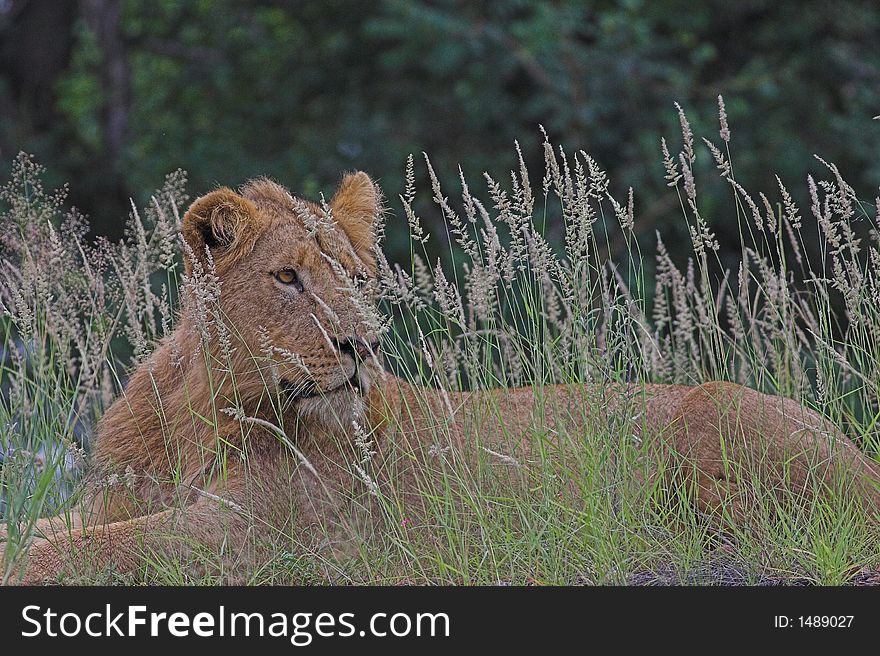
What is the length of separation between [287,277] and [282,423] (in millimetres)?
514

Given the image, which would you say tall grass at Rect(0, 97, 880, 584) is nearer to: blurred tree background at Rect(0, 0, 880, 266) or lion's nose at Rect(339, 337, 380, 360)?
lion's nose at Rect(339, 337, 380, 360)

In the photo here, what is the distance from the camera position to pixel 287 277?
4453mm

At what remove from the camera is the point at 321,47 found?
14.2 meters

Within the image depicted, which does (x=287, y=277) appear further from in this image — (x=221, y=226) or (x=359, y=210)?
(x=359, y=210)

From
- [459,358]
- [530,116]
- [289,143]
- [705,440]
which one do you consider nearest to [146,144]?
[289,143]

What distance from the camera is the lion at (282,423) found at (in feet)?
13.4

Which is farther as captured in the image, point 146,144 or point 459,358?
point 146,144

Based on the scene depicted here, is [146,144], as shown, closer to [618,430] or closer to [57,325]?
[57,325]

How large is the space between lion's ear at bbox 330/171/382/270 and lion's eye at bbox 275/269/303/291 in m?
0.41

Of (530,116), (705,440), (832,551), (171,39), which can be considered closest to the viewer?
(832,551)

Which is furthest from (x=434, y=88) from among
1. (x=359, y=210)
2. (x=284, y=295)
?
(x=284, y=295)

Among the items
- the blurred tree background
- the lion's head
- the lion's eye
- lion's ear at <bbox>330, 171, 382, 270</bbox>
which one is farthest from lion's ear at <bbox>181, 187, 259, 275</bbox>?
the blurred tree background

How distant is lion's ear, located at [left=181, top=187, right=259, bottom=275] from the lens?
4438 millimetres

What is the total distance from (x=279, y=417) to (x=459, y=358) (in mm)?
1046
